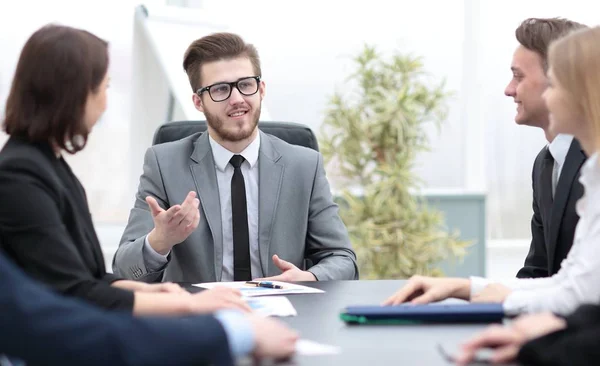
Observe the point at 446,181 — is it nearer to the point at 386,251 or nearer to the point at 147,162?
the point at 386,251

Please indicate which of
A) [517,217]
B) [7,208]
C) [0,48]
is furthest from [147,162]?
[517,217]

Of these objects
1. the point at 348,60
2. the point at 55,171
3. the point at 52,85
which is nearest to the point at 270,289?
the point at 55,171

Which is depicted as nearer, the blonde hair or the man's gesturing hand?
the blonde hair

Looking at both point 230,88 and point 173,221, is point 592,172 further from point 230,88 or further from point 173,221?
point 230,88

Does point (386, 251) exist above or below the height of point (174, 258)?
below

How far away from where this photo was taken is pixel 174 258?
8.86 ft

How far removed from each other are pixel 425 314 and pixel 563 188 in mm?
784

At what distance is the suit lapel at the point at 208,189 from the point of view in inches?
105

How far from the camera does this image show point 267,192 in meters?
2.77

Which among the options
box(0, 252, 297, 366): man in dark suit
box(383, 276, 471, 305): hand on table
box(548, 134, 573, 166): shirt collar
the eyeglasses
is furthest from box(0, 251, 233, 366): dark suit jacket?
the eyeglasses

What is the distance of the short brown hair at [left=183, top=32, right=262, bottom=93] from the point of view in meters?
2.89

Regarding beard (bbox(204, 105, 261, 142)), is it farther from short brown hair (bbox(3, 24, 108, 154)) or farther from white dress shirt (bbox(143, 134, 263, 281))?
short brown hair (bbox(3, 24, 108, 154))

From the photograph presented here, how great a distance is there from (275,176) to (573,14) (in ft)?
12.0

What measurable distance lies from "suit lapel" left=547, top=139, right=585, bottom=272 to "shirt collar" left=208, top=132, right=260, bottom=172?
1.01 metres
